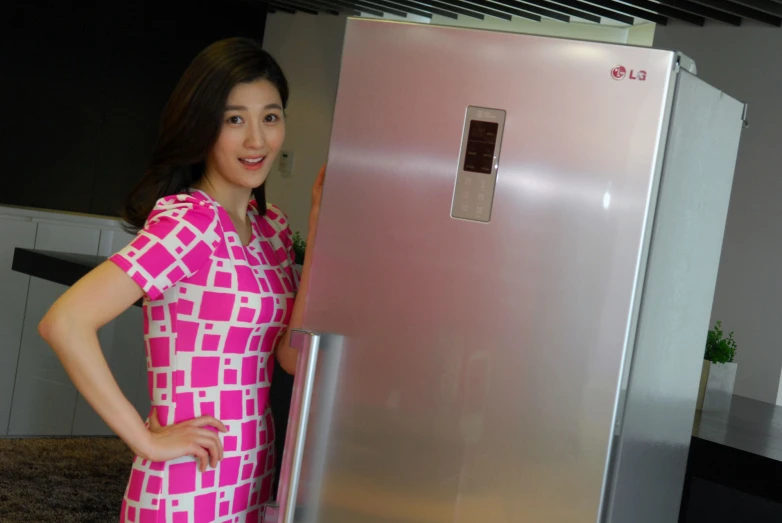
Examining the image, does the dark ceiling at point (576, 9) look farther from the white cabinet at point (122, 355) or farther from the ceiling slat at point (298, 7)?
the white cabinet at point (122, 355)

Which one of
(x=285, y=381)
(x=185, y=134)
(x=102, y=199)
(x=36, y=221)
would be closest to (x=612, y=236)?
(x=185, y=134)

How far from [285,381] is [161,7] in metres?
3.50

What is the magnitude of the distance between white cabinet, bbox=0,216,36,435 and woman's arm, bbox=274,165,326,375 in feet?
10.4

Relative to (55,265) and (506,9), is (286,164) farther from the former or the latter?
(55,265)

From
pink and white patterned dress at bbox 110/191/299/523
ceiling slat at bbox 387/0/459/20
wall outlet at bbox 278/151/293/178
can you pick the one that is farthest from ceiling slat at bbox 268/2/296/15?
pink and white patterned dress at bbox 110/191/299/523

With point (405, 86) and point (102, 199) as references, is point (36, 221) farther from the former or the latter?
point (405, 86)

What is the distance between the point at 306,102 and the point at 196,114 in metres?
3.98

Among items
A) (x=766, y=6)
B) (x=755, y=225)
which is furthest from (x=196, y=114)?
(x=755, y=225)

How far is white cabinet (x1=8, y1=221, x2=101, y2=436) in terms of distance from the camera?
179 inches

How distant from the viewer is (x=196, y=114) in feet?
5.17

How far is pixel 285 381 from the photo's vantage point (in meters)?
2.52

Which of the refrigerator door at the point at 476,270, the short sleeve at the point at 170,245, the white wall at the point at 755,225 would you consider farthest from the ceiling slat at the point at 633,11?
the short sleeve at the point at 170,245

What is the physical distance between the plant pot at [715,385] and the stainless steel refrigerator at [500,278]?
0.84m

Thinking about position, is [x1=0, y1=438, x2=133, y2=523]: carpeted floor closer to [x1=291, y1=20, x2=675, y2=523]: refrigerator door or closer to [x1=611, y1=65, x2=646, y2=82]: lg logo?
[x1=291, y1=20, x2=675, y2=523]: refrigerator door
